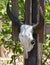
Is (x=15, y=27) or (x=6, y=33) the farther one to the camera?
(x=6, y=33)

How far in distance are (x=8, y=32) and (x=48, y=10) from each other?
0.44m

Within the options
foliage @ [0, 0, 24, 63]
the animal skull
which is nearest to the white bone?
the animal skull

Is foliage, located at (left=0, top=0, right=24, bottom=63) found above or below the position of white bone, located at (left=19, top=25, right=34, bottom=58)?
below

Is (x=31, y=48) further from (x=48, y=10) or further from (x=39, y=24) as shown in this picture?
(x=48, y=10)

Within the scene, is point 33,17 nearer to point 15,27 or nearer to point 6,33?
point 15,27

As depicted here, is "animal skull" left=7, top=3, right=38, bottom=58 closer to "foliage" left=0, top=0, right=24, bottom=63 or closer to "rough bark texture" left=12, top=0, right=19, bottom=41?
"rough bark texture" left=12, top=0, right=19, bottom=41

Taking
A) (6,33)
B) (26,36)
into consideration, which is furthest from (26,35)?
(6,33)

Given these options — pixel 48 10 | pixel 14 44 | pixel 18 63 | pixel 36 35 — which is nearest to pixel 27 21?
pixel 36 35

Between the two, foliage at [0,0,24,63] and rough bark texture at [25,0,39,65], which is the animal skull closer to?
rough bark texture at [25,0,39,65]

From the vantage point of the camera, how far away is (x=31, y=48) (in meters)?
1.34

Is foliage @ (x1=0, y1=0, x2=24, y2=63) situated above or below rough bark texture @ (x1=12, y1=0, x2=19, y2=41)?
below

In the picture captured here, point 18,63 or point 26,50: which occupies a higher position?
point 26,50

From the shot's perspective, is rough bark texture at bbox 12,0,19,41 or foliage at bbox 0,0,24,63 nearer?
rough bark texture at bbox 12,0,19,41

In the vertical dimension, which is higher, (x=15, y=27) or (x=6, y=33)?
(x=15, y=27)
